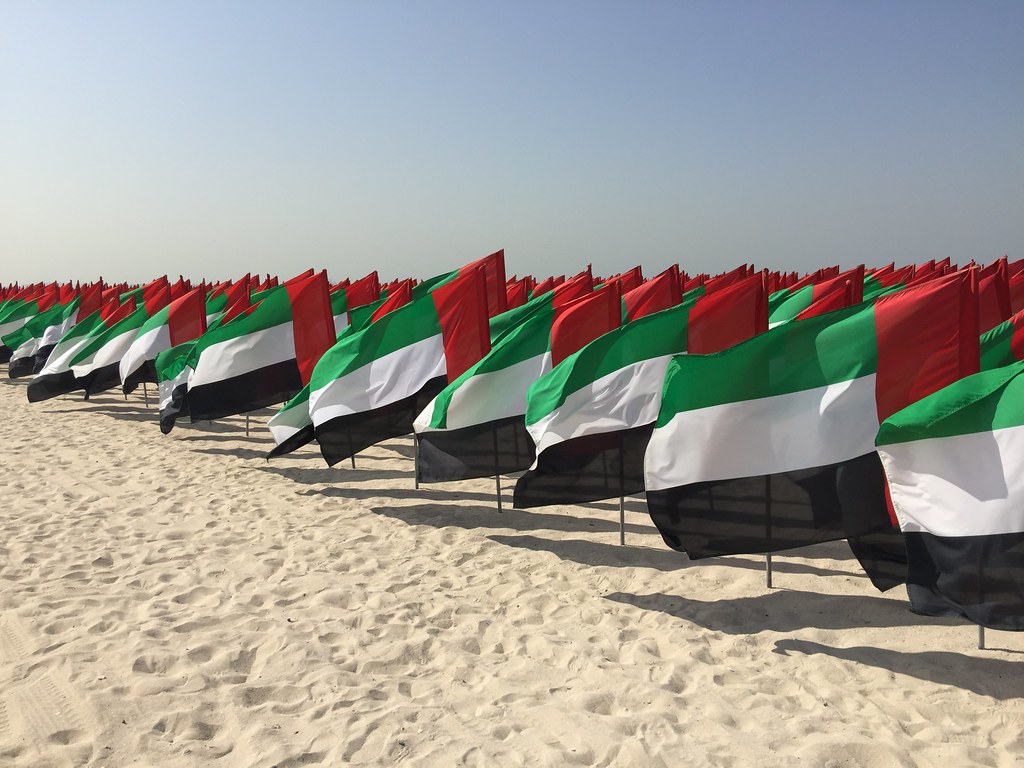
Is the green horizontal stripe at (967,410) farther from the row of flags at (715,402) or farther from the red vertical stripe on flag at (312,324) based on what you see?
the red vertical stripe on flag at (312,324)

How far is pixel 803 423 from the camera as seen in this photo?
5938 mm

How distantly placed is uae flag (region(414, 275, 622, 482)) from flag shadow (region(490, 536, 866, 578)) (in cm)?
83

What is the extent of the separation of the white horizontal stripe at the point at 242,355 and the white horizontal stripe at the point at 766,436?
A: 7.73 meters

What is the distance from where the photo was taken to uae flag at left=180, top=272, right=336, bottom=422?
12125 mm

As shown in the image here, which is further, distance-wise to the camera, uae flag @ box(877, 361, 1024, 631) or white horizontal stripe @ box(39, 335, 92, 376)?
white horizontal stripe @ box(39, 335, 92, 376)

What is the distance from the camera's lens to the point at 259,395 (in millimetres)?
12414

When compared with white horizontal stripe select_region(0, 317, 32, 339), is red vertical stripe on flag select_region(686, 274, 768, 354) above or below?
below

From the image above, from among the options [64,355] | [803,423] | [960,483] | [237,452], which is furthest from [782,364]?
[64,355]

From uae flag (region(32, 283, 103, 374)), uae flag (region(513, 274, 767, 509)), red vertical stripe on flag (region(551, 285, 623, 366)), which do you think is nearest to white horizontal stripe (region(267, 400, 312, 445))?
red vertical stripe on flag (region(551, 285, 623, 366))

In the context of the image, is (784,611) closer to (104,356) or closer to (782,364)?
(782,364)

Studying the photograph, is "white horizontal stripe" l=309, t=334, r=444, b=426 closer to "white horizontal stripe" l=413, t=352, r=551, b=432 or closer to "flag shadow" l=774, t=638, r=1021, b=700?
"white horizontal stripe" l=413, t=352, r=551, b=432

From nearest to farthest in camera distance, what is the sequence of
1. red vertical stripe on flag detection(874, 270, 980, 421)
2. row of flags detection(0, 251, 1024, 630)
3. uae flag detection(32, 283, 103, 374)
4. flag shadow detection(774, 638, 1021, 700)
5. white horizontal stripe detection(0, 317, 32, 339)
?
1. row of flags detection(0, 251, 1024, 630)
2. flag shadow detection(774, 638, 1021, 700)
3. red vertical stripe on flag detection(874, 270, 980, 421)
4. uae flag detection(32, 283, 103, 374)
5. white horizontal stripe detection(0, 317, 32, 339)

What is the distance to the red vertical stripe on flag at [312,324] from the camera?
1207 centimetres

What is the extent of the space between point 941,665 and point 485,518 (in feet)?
17.0
